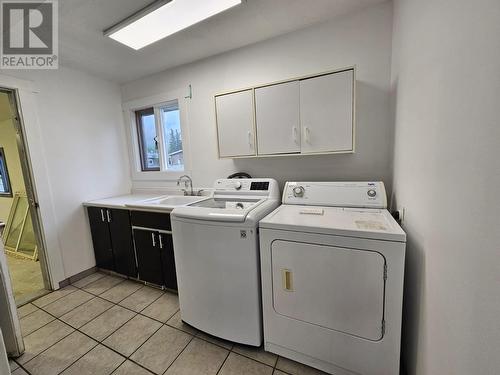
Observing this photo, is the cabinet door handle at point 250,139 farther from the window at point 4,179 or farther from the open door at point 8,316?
the window at point 4,179

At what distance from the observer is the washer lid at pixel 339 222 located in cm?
109

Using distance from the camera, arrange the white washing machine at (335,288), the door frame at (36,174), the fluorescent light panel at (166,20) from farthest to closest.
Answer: the door frame at (36,174) < the fluorescent light panel at (166,20) < the white washing machine at (335,288)

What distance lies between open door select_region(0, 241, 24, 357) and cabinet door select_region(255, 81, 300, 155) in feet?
6.68

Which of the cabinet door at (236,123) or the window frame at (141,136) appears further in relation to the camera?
the window frame at (141,136)

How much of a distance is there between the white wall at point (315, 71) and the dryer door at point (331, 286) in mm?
933

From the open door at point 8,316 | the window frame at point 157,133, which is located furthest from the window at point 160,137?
the open door at point 8,316

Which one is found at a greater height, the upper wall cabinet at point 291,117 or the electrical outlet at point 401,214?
the upper wall cabinet at point 291,117

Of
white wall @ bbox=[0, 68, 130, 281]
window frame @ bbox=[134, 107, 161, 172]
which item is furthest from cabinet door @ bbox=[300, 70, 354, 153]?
white wall @ bbox=[0, 68, 130, 281]

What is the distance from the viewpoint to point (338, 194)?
1.62 meters

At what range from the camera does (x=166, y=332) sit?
167 cm

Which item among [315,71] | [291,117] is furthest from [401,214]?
[315,71]

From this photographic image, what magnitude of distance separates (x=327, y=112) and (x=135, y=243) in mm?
2270

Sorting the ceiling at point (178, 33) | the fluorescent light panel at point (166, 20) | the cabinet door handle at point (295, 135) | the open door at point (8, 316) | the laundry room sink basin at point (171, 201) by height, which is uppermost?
the ceiling at point (178, 33)

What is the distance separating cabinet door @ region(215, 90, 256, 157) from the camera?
1.87m
